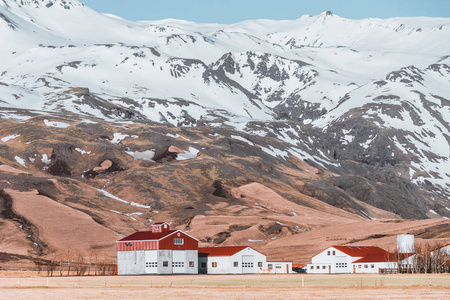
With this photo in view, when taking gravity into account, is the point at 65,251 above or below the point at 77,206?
below

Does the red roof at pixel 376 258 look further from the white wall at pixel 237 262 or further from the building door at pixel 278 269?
the white wall at pixel 237 262

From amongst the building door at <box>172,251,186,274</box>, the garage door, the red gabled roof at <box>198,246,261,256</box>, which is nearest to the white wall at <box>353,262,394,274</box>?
the garage door

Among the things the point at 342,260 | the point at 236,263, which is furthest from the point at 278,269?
the point at 342,260

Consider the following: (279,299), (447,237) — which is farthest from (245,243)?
(279,299)

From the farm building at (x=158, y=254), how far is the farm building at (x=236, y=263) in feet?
7.51

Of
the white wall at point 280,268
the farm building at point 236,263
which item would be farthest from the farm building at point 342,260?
the farm building at point 236,263

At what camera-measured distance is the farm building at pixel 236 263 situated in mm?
133125

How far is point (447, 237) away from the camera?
6358 inches

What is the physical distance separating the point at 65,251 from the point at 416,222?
8710 centimetres

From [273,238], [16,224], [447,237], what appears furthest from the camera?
[273,238]

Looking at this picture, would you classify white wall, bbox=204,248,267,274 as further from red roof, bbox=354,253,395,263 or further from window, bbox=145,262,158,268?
red roof, bbox=354,253,395,263

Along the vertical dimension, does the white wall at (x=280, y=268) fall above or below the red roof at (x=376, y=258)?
below

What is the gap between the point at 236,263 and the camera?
134m

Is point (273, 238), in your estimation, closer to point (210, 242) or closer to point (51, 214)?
point (210, 242)
